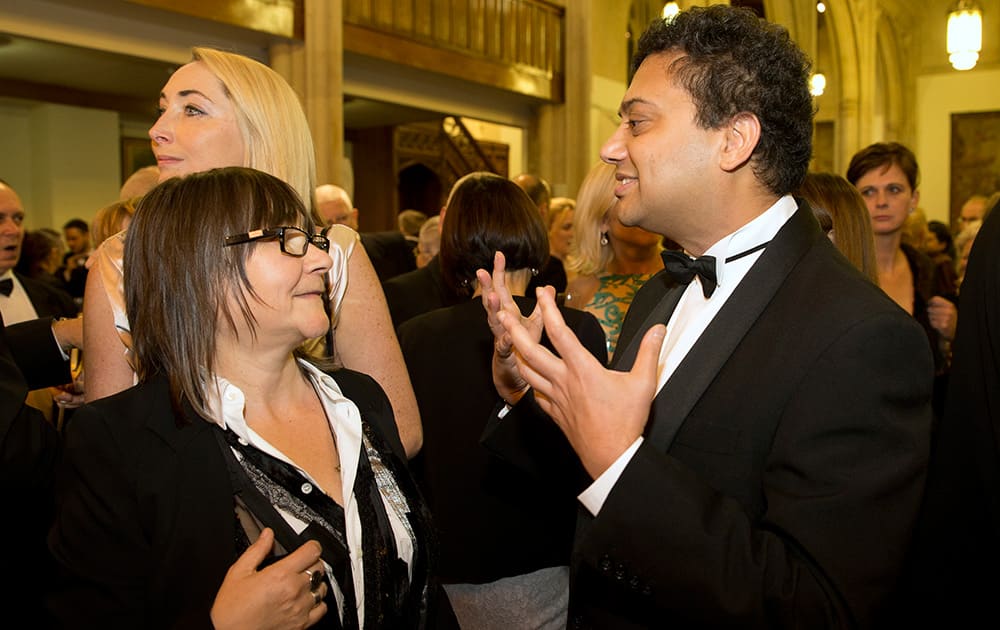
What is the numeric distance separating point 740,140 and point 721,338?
0.42 m

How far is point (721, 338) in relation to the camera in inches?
61.1

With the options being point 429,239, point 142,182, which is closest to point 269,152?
point 142,182

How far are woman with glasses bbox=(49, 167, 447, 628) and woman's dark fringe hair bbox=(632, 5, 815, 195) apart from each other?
852mm

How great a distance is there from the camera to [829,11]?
1661 centimetres

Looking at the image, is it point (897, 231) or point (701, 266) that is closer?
point (701, 266)

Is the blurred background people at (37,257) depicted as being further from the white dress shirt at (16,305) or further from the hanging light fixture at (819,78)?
the hanging light fixture at (819,78)

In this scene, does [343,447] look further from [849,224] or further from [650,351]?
[849,224]

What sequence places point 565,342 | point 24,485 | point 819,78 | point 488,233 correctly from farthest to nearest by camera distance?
point 819,78 < point 488,233 < point 24,485 < point 565,342

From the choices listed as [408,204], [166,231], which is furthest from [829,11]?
[166,231]

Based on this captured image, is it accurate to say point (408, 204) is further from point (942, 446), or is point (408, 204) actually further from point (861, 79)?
point (942, 446)

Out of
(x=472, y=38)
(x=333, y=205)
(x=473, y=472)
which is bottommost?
(x=473, y=472)

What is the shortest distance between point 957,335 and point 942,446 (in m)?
0.23

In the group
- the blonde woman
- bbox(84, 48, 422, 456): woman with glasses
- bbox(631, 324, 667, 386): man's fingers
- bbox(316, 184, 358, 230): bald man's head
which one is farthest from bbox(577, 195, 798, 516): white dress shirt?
bbox(316, 184, 358, 230): bald man's head

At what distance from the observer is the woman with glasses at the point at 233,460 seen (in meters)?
1.50
